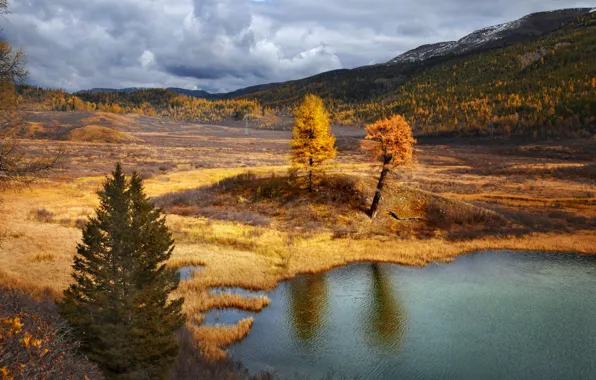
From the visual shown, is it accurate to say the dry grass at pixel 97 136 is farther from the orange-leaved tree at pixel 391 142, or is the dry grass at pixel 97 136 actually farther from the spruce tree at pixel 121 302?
the spruce tree at pixel 121 302

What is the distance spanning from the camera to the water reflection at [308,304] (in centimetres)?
2231

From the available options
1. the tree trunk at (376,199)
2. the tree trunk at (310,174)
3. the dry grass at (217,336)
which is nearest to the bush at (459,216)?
the tree trunk at (376,199)

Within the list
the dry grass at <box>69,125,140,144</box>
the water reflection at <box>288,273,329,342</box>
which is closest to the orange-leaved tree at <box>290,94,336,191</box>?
the water reflection at <box>288,273,329,342</box>

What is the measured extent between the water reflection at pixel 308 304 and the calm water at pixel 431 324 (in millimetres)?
62

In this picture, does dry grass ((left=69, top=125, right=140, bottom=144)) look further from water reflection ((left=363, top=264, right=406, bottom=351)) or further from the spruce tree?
the spruce tree

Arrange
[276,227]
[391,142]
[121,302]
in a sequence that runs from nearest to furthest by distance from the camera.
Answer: [121,302]
[391,142]
[276,227]

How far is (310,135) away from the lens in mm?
47656

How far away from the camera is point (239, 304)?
24.4 meters

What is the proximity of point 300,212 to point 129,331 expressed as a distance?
34267 millimetres

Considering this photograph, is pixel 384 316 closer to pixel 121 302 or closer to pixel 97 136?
pixel 121 302

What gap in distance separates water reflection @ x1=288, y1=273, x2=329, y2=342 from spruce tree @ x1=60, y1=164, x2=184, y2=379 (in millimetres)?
9755

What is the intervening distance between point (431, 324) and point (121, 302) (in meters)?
17.2

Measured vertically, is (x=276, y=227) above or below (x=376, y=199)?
below

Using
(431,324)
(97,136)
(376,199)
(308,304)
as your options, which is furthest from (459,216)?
(97,136)
